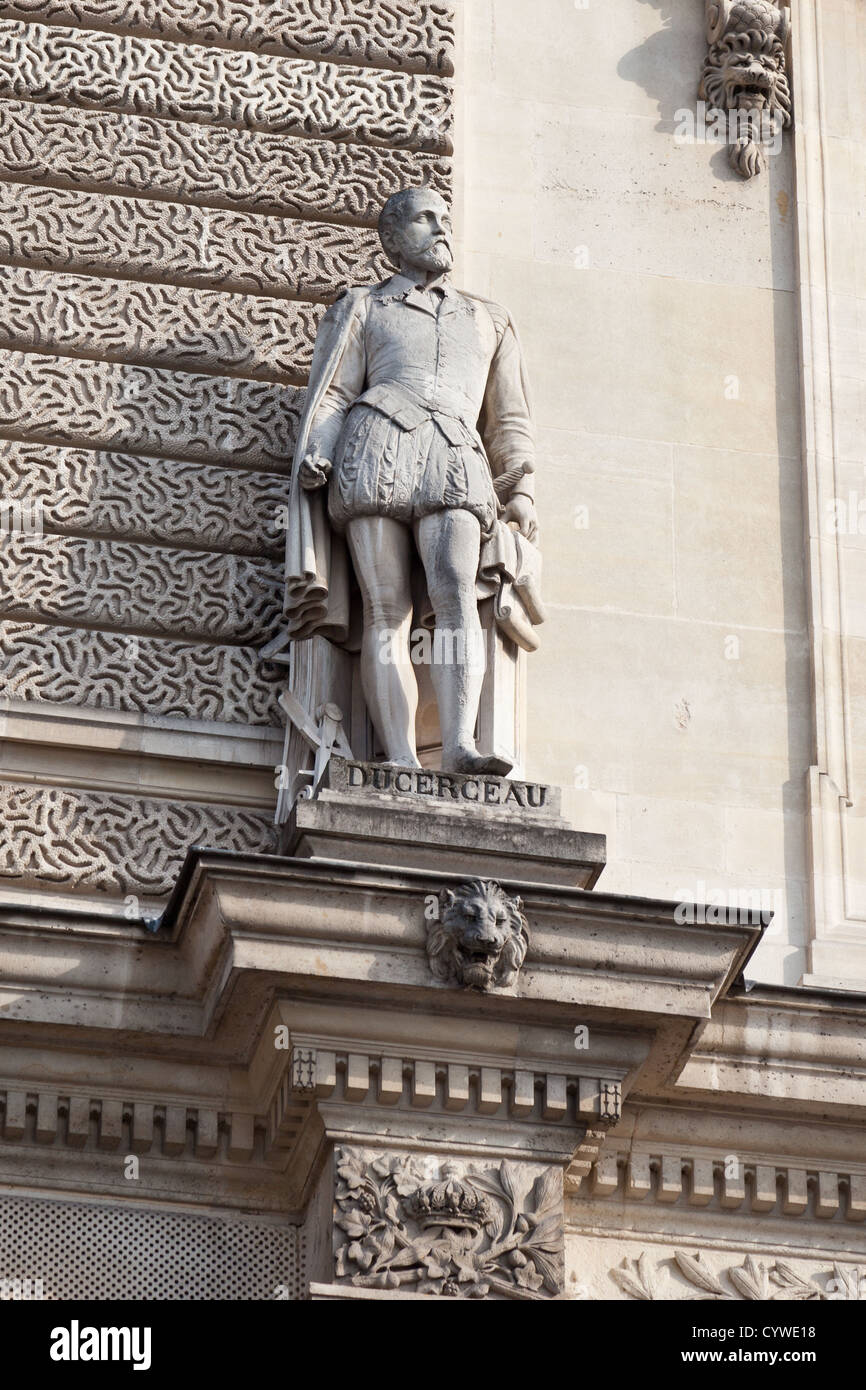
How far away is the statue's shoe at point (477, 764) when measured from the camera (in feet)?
24.6

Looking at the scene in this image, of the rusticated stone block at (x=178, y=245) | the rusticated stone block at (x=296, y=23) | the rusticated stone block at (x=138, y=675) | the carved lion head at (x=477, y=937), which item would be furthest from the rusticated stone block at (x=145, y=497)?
the carved lion head at (x=477, y=937)

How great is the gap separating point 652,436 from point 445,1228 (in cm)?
290

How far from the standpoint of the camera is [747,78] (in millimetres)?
9367

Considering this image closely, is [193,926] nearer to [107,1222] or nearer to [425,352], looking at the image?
[107,1222]

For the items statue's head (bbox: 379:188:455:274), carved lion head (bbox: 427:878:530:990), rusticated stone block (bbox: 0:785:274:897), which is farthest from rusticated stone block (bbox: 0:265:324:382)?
carved lion head (bbox: 427:878:530:990)

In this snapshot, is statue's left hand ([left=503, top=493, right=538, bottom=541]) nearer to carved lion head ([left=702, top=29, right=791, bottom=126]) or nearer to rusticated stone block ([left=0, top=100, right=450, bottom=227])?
rusticated stone block ([left=0, top=100, right=450, bottom=227])

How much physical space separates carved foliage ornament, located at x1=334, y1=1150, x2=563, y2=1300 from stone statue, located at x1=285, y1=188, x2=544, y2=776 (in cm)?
109

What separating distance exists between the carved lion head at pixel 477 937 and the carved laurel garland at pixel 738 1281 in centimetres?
90

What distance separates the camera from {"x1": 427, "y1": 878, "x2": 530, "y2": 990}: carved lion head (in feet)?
22.9

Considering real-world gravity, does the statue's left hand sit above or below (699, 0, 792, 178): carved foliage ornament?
below

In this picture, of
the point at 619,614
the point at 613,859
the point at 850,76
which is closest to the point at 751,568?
the point at 619,614

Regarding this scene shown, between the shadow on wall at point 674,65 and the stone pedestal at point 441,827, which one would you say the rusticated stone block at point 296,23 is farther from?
the stone pedestal at point 441,827

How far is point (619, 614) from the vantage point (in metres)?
8.56
